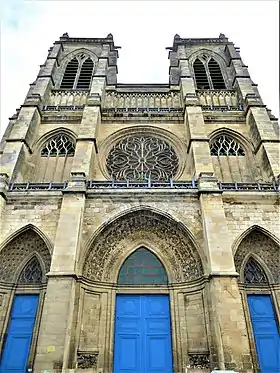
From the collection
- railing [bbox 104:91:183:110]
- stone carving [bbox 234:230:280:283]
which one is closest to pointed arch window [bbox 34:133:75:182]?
railing [bbox 104:91:183:110]

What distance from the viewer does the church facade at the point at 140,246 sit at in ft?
25.2

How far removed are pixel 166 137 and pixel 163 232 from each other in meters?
4.98

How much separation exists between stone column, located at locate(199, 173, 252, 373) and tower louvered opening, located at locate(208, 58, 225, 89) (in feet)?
28.4

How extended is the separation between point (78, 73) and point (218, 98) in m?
7.50

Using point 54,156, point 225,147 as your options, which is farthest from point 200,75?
point 54,156

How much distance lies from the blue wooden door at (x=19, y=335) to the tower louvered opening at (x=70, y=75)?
430 inches

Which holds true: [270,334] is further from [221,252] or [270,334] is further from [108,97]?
[108,97]

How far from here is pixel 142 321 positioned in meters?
8.49

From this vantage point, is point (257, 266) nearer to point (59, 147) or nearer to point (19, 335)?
point (19, 335)

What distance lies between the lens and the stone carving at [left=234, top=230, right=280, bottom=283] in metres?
9.03

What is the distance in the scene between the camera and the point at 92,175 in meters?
11.4

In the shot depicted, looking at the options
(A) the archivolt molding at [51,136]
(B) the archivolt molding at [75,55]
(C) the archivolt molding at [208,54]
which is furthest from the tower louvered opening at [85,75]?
(C) the archivolt molding at [208,54]

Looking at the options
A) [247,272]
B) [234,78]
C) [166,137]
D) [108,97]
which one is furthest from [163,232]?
[234,78]

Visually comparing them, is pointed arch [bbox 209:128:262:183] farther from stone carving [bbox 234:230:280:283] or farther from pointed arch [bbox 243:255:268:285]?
pointed arch [bbox 243:255:268:285]
